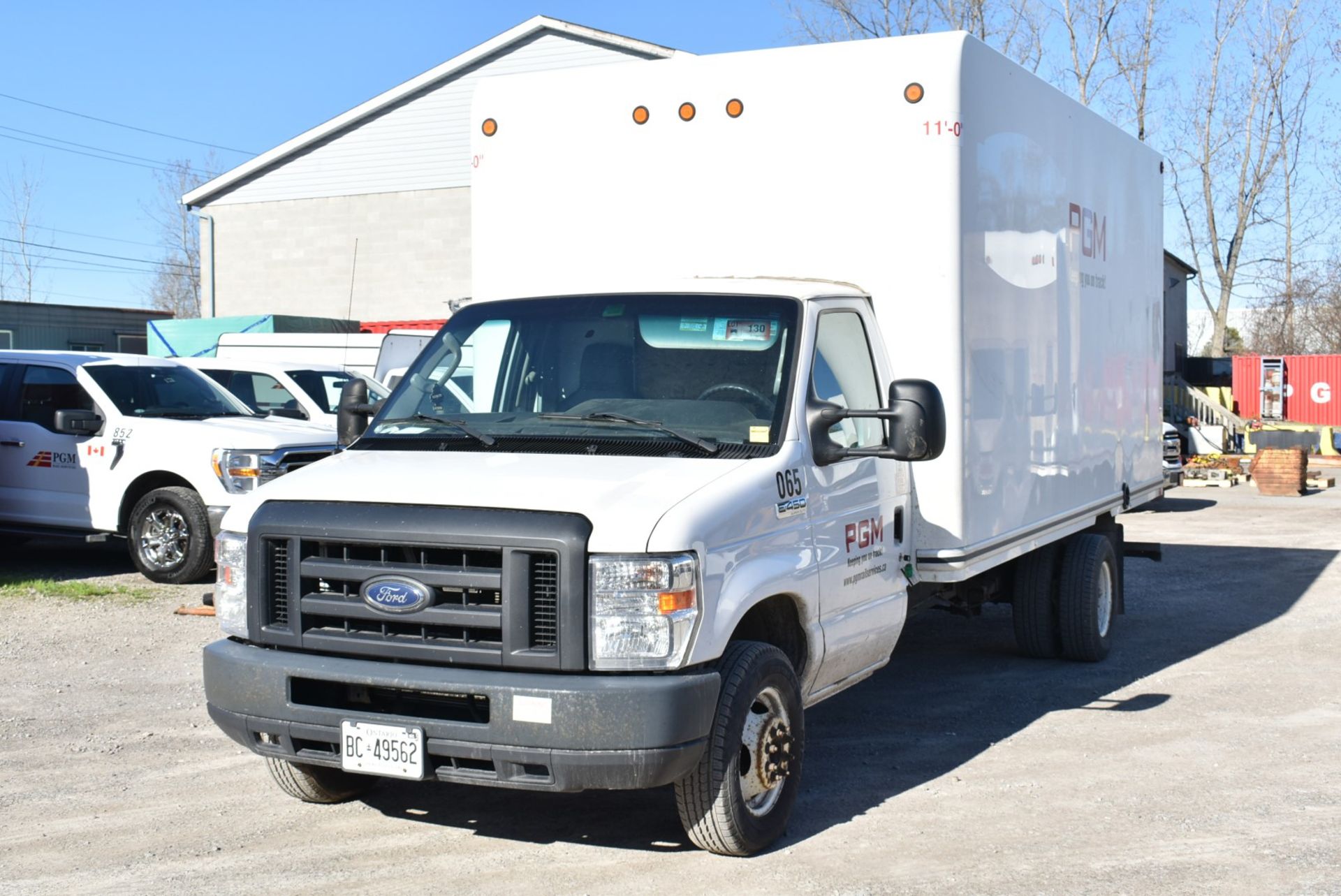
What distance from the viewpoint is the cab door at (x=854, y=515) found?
5852 millimetres

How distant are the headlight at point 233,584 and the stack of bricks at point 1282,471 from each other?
2142cm

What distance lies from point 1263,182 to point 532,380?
45.0m

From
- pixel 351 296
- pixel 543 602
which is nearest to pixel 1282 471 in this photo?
pixel 351 296

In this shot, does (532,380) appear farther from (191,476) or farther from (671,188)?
(191,476)

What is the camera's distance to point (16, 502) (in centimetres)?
1250

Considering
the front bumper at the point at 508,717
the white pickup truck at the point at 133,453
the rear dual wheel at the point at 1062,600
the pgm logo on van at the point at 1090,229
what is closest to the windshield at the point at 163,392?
the white pickup truck at the point at 133,453

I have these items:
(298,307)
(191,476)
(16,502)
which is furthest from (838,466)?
(298,307)

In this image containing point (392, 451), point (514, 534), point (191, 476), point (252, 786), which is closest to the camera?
point (514, 534)

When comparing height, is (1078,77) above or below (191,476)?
above

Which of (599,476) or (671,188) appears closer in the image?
(599,476)

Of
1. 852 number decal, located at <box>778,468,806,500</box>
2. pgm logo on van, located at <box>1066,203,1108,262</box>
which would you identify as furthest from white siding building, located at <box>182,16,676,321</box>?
852 number decal, located at <box>778,468,806,500</box>

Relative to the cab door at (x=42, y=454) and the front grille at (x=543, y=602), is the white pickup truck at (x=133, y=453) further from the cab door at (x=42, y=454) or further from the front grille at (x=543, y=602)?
the front grille at (x=543, y=602)

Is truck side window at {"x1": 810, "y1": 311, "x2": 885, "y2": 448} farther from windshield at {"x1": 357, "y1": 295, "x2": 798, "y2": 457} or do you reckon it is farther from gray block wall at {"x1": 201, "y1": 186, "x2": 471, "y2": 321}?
gray block wall at {"x1": 201, "y1": 186, "x2": 471, "y2": 321}

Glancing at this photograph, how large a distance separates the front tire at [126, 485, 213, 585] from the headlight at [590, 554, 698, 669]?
25.7ft
